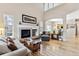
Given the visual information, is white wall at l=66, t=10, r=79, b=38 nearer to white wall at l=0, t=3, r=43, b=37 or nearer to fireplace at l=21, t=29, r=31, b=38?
white wall at l=0, t=3, r=43, b=37

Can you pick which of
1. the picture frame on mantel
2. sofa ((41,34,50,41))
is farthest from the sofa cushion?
sofa ((41,34,50,41))

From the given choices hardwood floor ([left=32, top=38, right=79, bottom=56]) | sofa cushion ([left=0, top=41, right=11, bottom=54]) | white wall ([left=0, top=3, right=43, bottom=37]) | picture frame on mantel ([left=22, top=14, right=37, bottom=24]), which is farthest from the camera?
hardwood floor ([left=32, top=38, right=79, bottom=56])

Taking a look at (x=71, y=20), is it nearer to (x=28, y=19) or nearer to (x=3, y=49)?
(x=28, y=19)

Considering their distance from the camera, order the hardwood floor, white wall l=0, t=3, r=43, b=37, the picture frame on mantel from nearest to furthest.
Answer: white wall l=0, t=3, r=43, b=37 < the picture frame on mantel < the hardwood floor

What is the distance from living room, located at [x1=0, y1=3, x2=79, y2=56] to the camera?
2703mm

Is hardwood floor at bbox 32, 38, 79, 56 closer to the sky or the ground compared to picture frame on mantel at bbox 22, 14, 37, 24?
closer to the ground

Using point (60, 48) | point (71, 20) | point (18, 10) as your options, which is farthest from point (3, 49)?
point (71, 20)

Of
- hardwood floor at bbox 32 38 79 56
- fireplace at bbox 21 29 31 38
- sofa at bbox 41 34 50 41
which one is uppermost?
fireplace at bbox 21 29 31 38

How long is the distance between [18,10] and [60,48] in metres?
1.54

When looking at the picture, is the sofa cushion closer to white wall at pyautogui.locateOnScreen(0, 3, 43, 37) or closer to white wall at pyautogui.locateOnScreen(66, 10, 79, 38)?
white wall at pyautogui.locateOnScreen(0, 3, 43, 37)

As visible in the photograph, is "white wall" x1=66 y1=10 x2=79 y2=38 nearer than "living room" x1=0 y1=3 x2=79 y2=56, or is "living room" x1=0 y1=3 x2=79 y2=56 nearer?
"living room" x1=0 y1=3 x2=79 y2=56

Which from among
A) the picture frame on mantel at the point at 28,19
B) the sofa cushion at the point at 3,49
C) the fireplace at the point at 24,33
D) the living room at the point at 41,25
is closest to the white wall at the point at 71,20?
the living room at the point at 41,25

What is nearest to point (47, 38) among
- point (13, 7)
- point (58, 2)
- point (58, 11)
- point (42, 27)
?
point (42, 27)

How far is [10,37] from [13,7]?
0.69 metres
